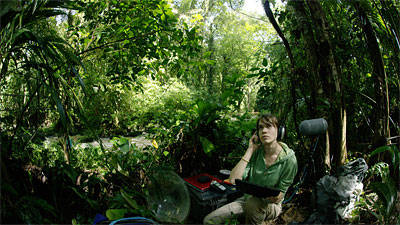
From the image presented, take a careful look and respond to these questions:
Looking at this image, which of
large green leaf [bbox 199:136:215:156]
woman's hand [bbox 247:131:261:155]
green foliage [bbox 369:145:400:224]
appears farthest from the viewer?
large green leaf [bbox 199:136:215:156]

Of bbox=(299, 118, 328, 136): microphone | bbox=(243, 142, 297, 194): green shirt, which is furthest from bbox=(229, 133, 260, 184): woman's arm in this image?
bbox=(299, 118, 328, 136): microphone

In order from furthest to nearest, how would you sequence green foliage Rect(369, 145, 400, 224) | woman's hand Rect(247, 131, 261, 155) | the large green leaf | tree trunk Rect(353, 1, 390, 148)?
the large green leaf
tree trunk Rect(353, 1, 390, 148)
woman's hand Rect(247, 131, 261, 155)
green foliage Rect(369, 145, 400, 224)

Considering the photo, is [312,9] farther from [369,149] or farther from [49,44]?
[49,44]

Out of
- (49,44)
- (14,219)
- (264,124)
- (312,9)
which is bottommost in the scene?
(14,219)

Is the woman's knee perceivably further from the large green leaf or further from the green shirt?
the large green leaf

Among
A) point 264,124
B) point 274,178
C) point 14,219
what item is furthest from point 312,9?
point 14,219

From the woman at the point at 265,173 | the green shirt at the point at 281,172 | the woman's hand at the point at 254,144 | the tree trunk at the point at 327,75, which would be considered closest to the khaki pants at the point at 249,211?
the woman at the point at 265,173

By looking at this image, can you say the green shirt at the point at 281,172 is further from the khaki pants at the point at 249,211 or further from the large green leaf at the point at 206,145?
the large green leaf at the point at 206,145

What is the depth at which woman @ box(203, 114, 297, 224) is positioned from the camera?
5.22ft

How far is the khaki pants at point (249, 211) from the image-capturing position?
5.24 ft

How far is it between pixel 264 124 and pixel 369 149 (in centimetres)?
118

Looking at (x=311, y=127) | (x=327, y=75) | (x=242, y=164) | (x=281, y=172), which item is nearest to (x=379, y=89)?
(x=327, y=75)

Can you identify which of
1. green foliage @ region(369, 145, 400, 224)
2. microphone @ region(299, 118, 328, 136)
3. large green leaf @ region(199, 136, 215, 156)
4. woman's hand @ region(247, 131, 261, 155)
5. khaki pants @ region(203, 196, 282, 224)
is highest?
microphone @ region(299, 118, 328, 136)

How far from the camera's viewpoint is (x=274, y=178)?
5.24 feet
